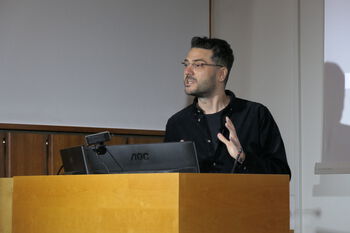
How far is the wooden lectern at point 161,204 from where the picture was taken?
71.4 inches

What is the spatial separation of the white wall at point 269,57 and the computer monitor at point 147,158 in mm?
2353

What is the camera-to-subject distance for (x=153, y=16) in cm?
492

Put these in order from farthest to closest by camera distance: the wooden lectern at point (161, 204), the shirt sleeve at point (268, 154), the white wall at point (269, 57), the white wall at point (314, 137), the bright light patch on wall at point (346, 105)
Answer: the white wall at point (269, 57), the white wall at point (314, 137), the bright light patch on wall at point (346, 105), the shirt sleeve at point (268, 154), the wooden lectern at point (161, 204)

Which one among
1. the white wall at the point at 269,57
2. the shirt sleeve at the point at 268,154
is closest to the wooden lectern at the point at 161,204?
the shirt sleeve at the point at 268,154

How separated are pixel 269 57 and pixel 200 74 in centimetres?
157

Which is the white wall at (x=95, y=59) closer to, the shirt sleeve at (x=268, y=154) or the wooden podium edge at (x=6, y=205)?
the wooden podium edge at (x=6, y=205)

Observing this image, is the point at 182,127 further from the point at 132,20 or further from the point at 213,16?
the point at 213,16

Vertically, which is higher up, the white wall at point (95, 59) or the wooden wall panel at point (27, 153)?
the white wall at point (95, 59)

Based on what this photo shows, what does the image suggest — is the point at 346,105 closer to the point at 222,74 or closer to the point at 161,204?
the point at 222,74

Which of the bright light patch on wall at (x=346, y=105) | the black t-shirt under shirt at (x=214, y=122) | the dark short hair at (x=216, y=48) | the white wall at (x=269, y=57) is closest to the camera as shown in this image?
the black t-shirt under shirt at (x=214, y=122)

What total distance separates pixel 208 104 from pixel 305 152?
133cm

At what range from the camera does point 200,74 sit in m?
3.28

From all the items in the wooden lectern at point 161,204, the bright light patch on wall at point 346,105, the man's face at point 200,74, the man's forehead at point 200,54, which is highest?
the man's forehead at point 200,54

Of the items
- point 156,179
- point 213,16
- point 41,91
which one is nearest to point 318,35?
point 213,16
